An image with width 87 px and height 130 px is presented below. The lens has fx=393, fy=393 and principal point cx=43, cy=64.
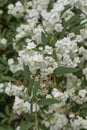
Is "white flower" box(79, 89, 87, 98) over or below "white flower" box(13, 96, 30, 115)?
over

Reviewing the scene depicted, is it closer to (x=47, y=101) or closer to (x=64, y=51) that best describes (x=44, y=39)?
(x=64, y=51)

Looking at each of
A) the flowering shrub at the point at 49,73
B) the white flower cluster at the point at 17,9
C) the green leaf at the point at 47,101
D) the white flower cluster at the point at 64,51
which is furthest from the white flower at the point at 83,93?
the white flower cluster at the point at 17,9

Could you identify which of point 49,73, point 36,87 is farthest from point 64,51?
point 36,87

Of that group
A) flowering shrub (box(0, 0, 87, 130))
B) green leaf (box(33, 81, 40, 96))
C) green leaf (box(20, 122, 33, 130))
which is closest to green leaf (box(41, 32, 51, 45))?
flowering shrub (box(0, 0, 87, 130))

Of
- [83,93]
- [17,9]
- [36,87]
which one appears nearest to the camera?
[36,87]

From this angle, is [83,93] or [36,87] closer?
[36,87]

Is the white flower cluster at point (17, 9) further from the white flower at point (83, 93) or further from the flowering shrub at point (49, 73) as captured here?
the white flower at point (83, 93)

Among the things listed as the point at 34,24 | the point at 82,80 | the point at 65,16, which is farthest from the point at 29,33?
the point at 82,80

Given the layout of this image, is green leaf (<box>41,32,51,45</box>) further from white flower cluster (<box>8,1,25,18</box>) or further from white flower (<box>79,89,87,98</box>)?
white flower cluster (<box>8,1,25,18</box>)

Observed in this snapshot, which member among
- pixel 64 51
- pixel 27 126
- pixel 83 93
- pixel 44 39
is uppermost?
pixel 44 39
